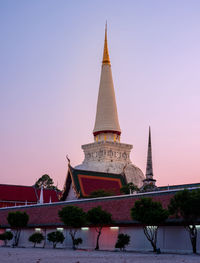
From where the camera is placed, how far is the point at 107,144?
85.7m

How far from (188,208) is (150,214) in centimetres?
278

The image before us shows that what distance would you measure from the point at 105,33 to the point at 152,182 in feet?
139

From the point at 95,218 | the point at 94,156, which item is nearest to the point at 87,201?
the point at 95,218

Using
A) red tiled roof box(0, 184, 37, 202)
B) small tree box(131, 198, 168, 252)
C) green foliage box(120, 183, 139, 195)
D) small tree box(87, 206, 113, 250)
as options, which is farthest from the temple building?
small tree box(131, 198, 168, 252)

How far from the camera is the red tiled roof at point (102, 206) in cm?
3407

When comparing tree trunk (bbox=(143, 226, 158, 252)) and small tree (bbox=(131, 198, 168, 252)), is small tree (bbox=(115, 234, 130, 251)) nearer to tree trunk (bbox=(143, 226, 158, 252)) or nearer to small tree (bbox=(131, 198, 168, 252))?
tree trunk (bbox=(143, 226, 158, 252))

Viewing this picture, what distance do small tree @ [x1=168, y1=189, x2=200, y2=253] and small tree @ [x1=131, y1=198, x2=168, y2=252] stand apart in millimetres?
800

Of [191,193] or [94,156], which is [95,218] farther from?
[94,156]

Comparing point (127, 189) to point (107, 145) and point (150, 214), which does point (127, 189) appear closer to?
point (107, 145)

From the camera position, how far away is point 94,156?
86875 mm

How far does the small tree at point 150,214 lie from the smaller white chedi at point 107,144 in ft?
164

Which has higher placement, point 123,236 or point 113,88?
point 113,88

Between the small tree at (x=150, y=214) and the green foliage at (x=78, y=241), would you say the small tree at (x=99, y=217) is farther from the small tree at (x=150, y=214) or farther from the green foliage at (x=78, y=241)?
the small tree at (x=150, y=214)

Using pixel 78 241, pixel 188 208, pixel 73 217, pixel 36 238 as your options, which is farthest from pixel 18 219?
pixel 188 208
